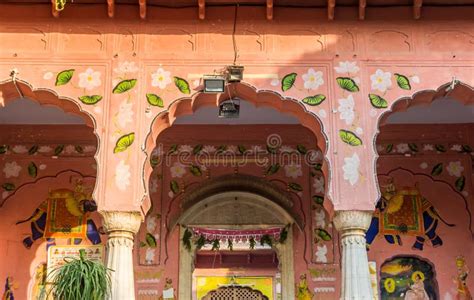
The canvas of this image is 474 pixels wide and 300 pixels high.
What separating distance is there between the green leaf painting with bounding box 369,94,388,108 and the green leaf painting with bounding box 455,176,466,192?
7.97 ft

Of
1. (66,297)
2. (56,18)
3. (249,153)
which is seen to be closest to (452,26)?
(249,153)

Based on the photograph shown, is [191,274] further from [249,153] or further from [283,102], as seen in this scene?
[283,102]

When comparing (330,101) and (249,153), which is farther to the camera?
(249,153)

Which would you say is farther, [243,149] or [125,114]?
[243,149]

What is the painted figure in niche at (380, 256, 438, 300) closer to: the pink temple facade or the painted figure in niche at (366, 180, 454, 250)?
the pink temple facade

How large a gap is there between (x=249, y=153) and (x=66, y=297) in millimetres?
3804

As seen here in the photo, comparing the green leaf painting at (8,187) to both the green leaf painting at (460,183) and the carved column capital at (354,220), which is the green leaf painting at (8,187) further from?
the green leaf painting at (460,183)

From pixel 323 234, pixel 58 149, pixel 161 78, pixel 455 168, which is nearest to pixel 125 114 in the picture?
pixel 161 78

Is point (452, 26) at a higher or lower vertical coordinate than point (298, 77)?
higher

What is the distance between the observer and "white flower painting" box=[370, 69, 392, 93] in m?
7.43

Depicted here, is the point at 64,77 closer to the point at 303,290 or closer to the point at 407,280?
the point at 303,290

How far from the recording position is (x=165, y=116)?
24.2 ft

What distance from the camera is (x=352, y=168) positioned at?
23.1 ft

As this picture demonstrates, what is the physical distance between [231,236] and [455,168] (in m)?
3.18
